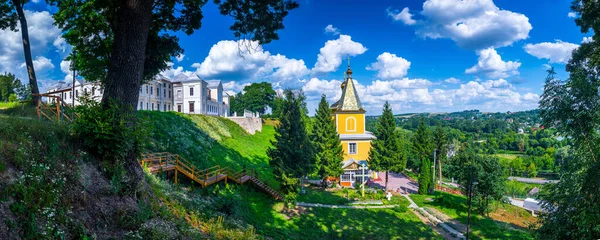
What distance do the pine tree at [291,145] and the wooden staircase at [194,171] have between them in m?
1.54

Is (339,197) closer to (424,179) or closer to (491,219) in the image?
(424,179)

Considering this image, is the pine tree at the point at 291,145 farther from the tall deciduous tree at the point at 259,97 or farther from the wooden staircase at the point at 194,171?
the tall deciduous tree at the point at 259,97

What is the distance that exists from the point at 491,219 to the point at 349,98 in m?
17.3

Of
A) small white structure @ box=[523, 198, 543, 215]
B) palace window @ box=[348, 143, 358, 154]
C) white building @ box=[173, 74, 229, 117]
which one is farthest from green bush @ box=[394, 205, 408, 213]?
white building @ box=[173, 74, 229, 117]

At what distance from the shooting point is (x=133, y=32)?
281 inches

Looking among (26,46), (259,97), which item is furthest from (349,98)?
(259,97)

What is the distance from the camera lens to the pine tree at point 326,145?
84.4 ft

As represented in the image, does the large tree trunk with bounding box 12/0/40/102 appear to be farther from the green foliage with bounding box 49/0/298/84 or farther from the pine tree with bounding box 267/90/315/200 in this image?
the pine tree with bounding box 267/90/315/200

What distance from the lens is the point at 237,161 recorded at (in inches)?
939

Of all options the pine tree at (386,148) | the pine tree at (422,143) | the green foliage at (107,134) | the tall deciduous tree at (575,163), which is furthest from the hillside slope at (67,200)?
the pine tree at (422,143)

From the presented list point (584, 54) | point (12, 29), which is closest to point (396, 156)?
point (584, 54)

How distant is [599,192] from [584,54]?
7896mm

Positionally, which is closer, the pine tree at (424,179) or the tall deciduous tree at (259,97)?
the pine tree at (424,179)

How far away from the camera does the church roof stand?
31828 millimetres
